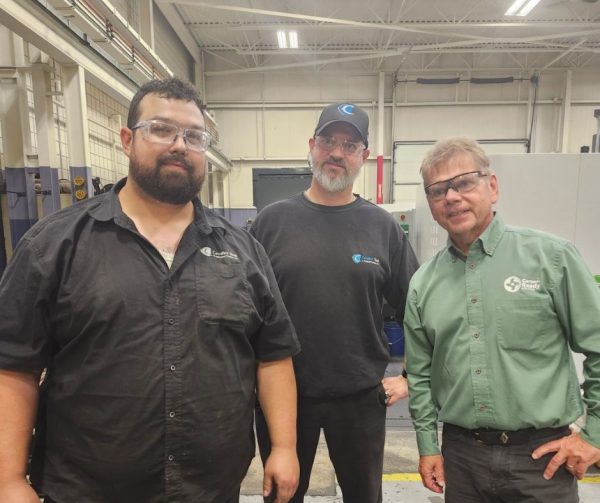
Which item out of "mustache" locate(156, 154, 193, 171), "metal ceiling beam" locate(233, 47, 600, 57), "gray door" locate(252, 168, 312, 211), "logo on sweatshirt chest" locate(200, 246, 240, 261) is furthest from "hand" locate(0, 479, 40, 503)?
"metal ceiling beam" locate(233, 47, 600, 57)

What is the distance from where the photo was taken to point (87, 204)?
106 centimetres

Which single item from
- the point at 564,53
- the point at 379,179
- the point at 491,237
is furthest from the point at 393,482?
the point at 564,53

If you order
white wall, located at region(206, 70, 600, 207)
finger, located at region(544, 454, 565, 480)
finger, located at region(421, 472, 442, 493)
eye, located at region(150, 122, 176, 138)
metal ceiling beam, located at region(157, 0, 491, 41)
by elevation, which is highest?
metal ceiling beam, located at region(157, 0, 491, 41)

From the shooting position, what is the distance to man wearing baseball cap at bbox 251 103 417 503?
1.47 meters

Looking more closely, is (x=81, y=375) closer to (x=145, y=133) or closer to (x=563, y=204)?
(x=145, y=133)

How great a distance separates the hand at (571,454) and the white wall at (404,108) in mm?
7279

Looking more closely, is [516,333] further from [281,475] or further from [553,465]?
[281,475]

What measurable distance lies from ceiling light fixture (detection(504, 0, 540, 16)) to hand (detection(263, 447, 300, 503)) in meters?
6.48

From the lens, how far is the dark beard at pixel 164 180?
1062mm

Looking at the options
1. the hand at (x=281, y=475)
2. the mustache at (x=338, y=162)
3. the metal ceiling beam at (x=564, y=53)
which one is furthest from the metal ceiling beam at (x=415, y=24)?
the hand at (x=281, y=475)

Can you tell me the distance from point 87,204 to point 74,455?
0.65 metres

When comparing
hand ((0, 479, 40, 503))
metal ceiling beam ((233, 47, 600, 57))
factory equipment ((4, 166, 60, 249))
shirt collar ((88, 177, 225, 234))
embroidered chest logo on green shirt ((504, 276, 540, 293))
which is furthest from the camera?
metal ceiling beam ((233, 47, 600, 57))

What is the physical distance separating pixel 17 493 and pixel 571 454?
142 cm

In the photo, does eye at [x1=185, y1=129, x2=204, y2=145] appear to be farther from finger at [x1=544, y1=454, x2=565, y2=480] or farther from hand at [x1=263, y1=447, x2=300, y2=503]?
finger at [x1=544, y1=454, x2=565, y2=480]
